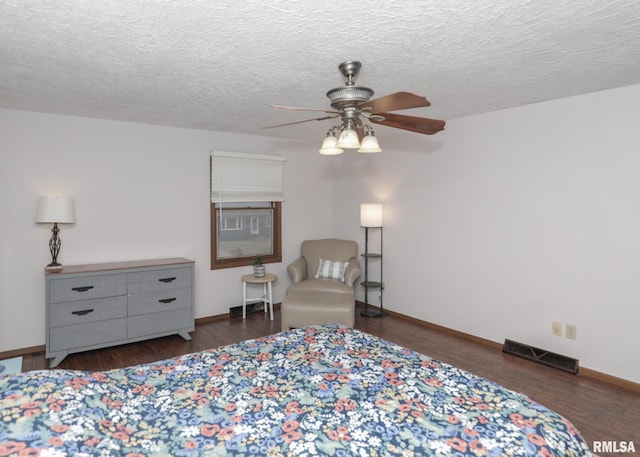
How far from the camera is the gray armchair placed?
3891 millimetres

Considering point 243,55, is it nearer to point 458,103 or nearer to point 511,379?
point 458,103

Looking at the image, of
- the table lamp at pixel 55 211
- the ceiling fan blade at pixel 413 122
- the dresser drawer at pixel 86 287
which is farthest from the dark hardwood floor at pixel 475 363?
the ceiling fan blade at pixel 413 122

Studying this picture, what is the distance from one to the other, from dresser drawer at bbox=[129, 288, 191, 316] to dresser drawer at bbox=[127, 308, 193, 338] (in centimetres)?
5

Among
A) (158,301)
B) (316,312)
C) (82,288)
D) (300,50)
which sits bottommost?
(316,312)

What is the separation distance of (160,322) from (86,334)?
25.7 inches

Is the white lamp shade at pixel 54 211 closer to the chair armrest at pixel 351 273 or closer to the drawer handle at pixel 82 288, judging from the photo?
the drawer handle at pixel 82 288

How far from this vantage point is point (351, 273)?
4633mm

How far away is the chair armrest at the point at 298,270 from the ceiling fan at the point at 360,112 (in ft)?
8.65

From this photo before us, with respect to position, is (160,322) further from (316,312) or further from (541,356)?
(541,356)

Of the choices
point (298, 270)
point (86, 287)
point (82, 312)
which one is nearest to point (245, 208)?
point (298, 270)

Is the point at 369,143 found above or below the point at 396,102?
below

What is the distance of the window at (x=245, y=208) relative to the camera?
4.75 m

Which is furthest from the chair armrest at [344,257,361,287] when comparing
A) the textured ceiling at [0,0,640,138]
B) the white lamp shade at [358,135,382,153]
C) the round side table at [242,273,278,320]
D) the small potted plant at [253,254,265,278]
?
the white lamp shade at [358,135,382,153]

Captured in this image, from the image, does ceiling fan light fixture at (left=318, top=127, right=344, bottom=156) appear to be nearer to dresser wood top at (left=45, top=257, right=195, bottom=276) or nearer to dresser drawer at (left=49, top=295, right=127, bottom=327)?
dresser wood top at (left=45, top=257, right=195, bottom=276)
